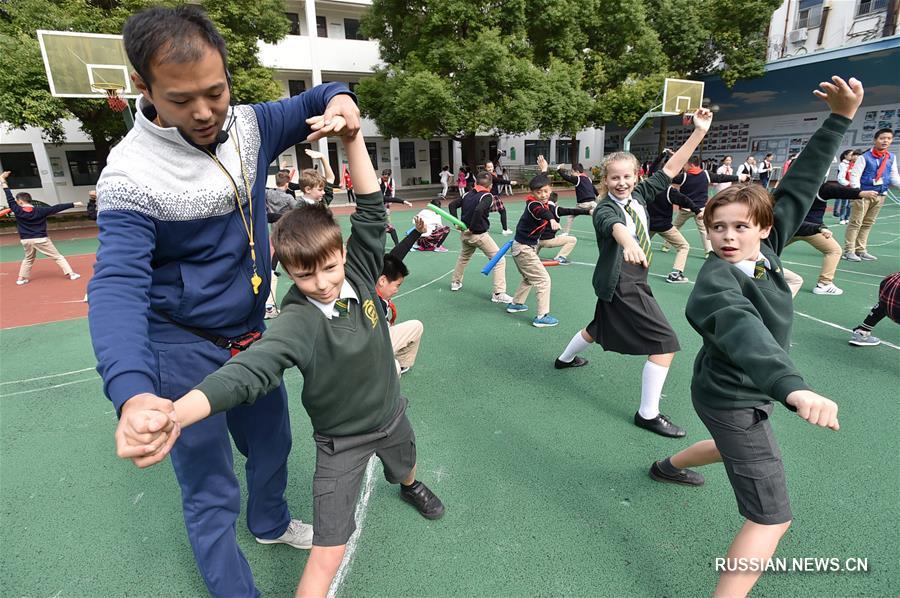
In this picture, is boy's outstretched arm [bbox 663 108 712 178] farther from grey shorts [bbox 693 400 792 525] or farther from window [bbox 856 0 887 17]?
window [bbox 856 0 887 17]

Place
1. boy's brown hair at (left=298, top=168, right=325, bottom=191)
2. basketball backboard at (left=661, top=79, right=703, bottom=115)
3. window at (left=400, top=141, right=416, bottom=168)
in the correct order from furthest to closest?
window at (left=400, top=141, right=416, bottom=168), basketball backboard at (left=661, top=79, right=703, bottom=115), boy's brown hair at (left=298, top=168, right=325, bottom=191)

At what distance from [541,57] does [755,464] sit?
2233cm

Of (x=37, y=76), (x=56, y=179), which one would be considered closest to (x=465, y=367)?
(x=37, y=76)

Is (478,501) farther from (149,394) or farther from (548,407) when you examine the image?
(149,394)

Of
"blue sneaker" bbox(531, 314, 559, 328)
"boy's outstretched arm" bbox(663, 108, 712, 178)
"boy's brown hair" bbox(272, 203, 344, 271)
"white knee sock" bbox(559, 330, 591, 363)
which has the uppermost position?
"boy's outstretched arm" bbox(663, 108, 712, 178)

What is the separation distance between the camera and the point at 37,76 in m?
12.3

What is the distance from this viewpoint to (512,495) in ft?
9.10

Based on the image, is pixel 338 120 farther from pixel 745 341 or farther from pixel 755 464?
pixel 755 464

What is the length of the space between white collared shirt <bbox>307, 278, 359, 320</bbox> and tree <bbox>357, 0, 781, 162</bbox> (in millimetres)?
17616

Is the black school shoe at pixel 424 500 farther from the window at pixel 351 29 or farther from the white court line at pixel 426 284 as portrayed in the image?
the window at pixel 351 29

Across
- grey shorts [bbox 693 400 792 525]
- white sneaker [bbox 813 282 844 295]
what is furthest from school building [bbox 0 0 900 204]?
grey shorts [bbox 693 400 792 525]

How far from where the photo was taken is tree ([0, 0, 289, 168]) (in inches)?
478

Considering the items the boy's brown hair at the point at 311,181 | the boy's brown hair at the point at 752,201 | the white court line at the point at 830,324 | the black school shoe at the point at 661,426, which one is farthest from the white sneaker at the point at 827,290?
the boy's brown hair at the point at 311,181

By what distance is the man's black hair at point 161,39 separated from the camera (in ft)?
4.01
